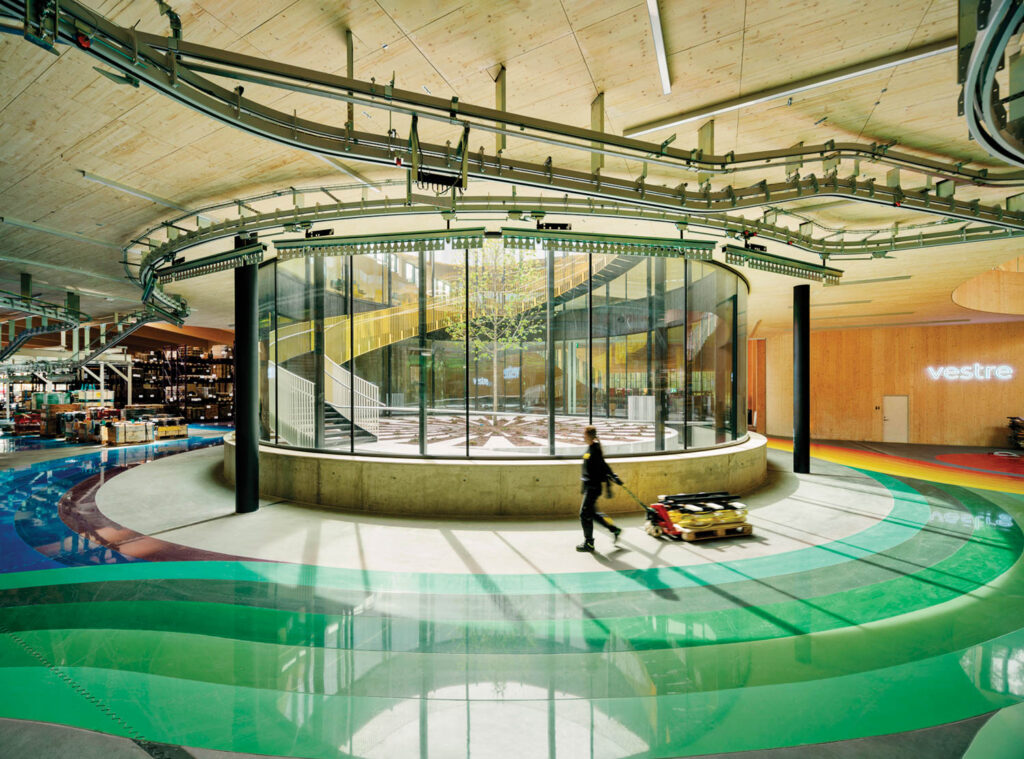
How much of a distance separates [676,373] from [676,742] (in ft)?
24.9

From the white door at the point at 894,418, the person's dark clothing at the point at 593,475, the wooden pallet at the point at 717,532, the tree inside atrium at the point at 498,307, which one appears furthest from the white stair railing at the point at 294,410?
the white door at the point at 894,418

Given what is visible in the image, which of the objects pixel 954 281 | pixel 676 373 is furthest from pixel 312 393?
pixel 954 281

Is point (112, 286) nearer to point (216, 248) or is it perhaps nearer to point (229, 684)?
point (216, 248)

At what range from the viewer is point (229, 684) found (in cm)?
323

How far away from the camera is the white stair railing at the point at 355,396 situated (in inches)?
382

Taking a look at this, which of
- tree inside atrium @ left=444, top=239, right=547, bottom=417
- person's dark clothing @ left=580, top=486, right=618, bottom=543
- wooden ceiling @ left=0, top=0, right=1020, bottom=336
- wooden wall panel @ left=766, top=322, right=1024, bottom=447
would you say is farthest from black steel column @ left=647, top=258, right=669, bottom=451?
wooden wall panel @ left=766, top=322, right=1024, bottom=447

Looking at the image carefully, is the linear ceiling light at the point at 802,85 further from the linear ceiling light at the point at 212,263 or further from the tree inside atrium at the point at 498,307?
the tree inside atrium at the point at 498,307

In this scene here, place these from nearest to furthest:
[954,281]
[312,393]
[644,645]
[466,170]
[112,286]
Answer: [644,645] < [466,170] < [312,393] < [954,281] < [112,286]

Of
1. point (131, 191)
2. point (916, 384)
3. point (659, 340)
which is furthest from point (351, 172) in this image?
point (916, 384)

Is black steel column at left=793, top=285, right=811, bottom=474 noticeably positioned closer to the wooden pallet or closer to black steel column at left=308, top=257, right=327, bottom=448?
the wooden pallet

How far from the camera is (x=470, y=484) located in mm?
7477

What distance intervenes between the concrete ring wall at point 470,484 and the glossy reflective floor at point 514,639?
635mm

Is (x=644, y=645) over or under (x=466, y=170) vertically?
under

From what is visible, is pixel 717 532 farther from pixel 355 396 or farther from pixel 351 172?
pixel 355 396
